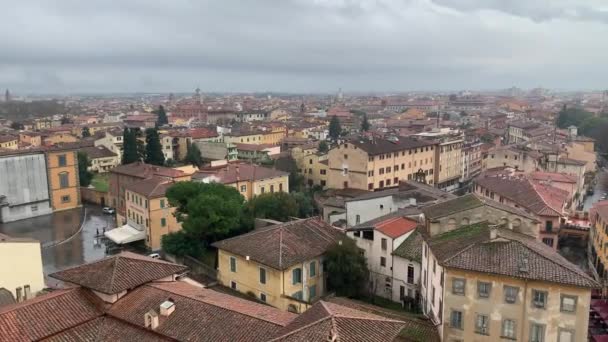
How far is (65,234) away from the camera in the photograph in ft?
145

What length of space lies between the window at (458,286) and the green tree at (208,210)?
16.8 meters

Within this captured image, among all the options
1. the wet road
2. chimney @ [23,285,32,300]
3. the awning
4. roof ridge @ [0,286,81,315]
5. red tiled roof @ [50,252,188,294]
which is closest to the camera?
roof ridge @ [0,286,81,315]

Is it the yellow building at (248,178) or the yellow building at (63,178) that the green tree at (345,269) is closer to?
the yellow building at (248,178)

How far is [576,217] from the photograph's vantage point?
44.5 meters

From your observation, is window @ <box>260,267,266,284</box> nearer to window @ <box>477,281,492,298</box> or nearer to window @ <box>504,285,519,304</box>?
window @ <box>477,281,492,298</box>

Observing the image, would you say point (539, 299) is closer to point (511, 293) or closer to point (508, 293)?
point (511, 293)

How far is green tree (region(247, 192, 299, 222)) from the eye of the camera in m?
39.0

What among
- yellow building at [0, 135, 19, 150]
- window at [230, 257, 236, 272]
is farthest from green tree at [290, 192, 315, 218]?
yellow building at [0, 135, 19, 150]

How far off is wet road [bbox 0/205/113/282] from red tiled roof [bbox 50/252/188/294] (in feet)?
45.1

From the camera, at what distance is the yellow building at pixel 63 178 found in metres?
51.7

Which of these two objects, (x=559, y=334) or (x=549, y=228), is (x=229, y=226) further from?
(x=549, y=228)

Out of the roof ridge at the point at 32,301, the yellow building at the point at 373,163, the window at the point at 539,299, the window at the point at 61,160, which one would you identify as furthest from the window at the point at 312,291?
the window at the point at 61,160

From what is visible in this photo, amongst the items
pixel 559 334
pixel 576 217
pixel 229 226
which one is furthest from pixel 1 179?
pixel 576 217

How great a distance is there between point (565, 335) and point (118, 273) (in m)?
18.1
